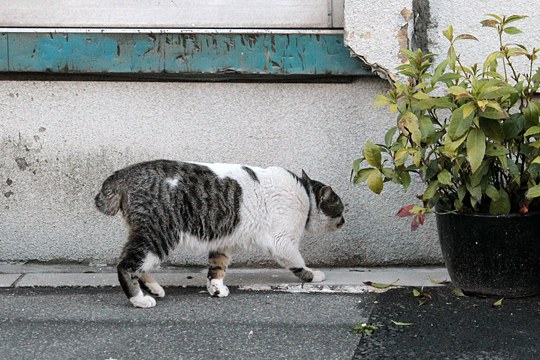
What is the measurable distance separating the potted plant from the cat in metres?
0.62

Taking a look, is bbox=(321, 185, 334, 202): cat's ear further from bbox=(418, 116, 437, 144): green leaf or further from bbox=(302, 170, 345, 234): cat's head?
bbox=(418, 116, 437, 144): green leaf

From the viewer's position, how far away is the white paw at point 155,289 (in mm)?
5656

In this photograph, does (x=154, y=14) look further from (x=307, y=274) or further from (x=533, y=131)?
(x=533, y=131)

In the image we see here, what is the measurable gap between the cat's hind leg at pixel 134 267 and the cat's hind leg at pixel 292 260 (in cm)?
76

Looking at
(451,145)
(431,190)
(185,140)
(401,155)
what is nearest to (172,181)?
(185,140)

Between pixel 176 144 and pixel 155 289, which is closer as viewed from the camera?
pixel 155 289

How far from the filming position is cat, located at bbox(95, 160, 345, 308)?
547 centimetres

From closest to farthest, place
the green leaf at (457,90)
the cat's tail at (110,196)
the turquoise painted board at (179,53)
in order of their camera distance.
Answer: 1. the green leaf at (457,90)
2. the cat's tail at (110,196)
3. the turquoise painted board at (179,53)

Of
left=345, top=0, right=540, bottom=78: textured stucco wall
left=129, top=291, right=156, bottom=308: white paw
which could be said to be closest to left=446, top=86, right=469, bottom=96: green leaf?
left=345, top=0, right=540, bottom=78: textured stucco wall

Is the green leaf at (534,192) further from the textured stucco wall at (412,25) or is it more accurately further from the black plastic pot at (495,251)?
the textured stucco wall at (412,25)

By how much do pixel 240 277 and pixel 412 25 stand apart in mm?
1889

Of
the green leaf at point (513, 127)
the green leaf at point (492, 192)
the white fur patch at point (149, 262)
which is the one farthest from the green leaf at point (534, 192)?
the white fur patch at point (149, 262)

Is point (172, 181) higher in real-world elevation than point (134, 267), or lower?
higher

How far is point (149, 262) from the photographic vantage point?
5449mm
